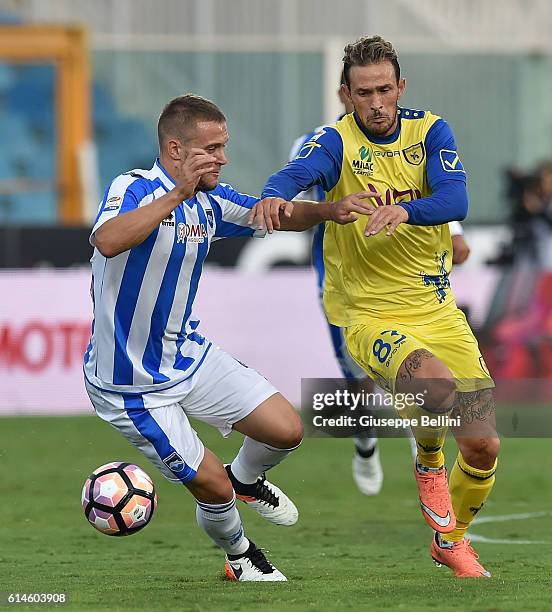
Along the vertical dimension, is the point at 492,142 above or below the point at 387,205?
below

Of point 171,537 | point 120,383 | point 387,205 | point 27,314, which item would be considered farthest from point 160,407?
point 27,314

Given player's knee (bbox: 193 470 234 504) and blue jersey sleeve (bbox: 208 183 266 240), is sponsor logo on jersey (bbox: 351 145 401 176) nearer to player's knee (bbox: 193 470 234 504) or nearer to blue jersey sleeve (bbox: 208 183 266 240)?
blue jersey sleeve (bbox: 208 183 266 240)

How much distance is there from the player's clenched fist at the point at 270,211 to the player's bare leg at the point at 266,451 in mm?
884

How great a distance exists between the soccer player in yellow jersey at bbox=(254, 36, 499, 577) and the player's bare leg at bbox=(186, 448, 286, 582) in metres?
0.84

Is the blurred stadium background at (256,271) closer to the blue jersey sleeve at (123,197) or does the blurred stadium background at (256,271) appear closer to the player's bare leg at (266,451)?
the player's bare leg at (266,451)

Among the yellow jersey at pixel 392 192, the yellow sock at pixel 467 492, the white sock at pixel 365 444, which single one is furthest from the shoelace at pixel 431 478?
the white sock at pixel 365 444

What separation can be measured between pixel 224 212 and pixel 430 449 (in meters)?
1.53

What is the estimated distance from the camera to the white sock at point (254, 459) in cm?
680

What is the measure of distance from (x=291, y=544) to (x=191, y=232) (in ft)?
7.54

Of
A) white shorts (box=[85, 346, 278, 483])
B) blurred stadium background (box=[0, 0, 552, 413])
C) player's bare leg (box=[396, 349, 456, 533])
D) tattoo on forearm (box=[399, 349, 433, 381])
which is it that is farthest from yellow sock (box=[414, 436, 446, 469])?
blurred stadium background (box=[0, 0, 552, 413])

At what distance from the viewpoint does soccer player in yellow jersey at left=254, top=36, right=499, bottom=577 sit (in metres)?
6.48

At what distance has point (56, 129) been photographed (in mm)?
19766

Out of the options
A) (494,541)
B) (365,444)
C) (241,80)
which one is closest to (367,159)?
(494,541)

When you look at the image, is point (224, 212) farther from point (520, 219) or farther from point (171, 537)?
point (520, 219)
